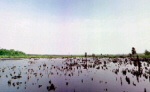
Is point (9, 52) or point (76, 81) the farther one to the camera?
point (9, 52)

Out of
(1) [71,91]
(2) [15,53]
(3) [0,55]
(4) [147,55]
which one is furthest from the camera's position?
(2) [15,53]

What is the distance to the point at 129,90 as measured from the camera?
12492 millimetres

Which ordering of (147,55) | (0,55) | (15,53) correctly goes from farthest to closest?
(15,53)
(0,55)
(147,55)

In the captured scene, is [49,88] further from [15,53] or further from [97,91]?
[15,53]

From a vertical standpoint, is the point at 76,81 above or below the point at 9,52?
below

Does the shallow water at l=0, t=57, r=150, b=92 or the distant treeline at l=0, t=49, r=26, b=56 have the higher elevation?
the distant treeline at l=0, t=49, r=26, b=56

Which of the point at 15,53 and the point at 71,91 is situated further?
the point at 15,53

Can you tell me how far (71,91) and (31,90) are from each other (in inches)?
185

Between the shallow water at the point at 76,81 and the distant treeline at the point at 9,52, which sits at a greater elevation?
the distant treeline at the point at 9,52

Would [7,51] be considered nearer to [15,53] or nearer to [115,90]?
[15,53]

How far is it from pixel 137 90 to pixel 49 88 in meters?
10.2

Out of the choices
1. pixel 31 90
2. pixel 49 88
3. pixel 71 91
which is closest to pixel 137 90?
pixel 71 91

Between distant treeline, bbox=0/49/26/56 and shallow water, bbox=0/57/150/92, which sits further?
distant treeline, bbox=0/49/26/56

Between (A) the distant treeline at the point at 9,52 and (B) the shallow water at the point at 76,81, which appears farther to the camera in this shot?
(A) the distant treeline at the point at 9,52
